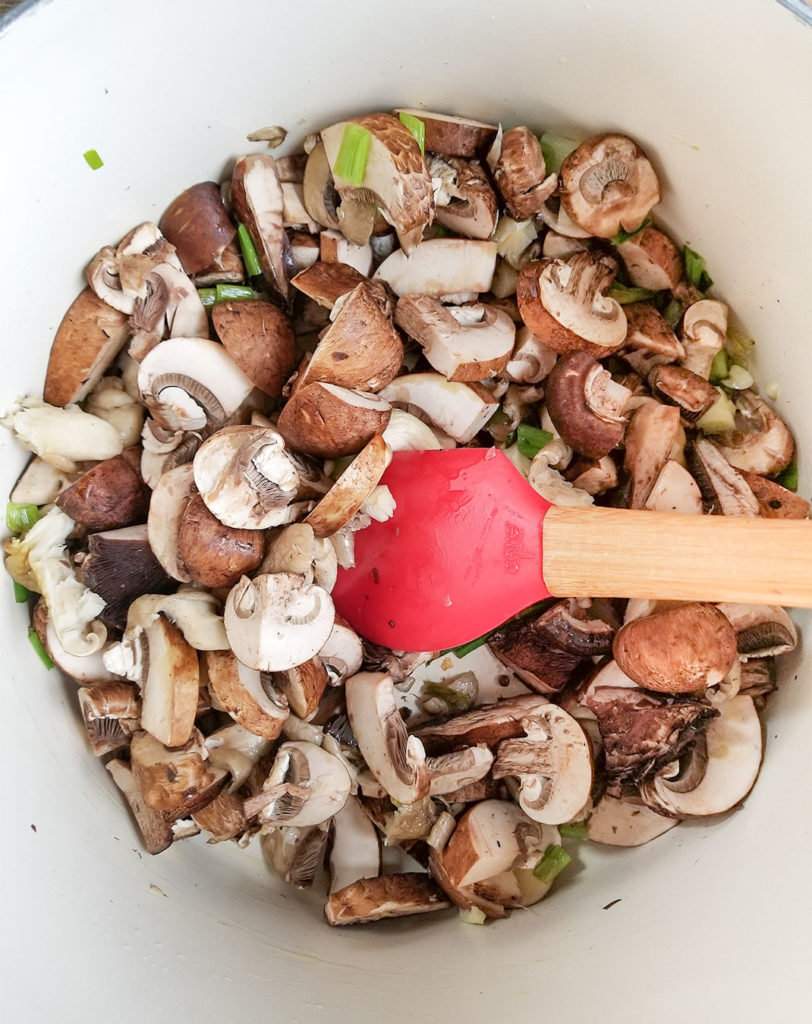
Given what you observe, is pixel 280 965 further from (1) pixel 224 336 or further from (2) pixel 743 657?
(1) pixel 224 336

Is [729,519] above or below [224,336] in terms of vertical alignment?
below

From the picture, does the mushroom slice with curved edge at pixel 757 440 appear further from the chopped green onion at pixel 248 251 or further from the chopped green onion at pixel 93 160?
the chopped green onion at pixel 93 160

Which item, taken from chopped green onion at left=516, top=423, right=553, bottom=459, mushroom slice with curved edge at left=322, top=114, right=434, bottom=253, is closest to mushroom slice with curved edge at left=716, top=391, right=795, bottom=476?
chopped green onion at left=516, top=423, right=553, bottom=459

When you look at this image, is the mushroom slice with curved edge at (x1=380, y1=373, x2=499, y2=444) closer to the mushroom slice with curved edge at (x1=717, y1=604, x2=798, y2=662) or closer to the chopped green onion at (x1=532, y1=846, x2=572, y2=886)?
the mushroom slice with curved edge at (x1=717, y1=604, x2=798, y2=662)

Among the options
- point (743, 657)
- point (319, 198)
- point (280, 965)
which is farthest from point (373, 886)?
point (319, 198)

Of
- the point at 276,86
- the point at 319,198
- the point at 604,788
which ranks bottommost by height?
the point at 604,788

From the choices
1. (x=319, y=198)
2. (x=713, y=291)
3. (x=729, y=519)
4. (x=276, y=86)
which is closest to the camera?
(x=729, y=519)

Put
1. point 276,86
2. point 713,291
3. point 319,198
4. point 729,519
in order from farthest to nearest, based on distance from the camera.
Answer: point 713,291, point 319,198, point 276,86, point 729,519

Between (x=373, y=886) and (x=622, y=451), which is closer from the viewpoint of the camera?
(x=373, y=886)

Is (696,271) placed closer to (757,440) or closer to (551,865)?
(757,440)
